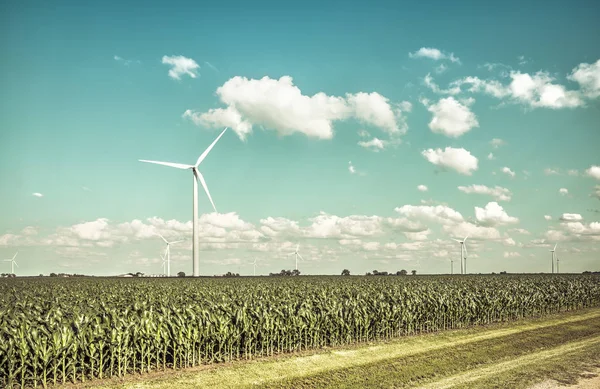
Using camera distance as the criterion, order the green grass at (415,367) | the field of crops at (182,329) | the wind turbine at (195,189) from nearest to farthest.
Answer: the field of crops at (182,329)
the green grass at (415,367)
the wind turbine at (195,189)

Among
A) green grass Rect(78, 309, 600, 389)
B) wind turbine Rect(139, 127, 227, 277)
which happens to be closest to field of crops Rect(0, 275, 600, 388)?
green grass Rect(78, 309, 600, 389)

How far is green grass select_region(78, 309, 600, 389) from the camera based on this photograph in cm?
1744

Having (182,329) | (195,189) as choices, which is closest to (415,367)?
(182,329)

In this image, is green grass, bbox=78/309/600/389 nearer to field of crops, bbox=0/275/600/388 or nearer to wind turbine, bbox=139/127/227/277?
field of crops, bbox=0/275/600/388

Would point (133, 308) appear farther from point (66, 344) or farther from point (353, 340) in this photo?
point (353, 340)

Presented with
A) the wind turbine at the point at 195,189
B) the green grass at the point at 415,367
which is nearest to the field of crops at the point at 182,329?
the green grass at the point at 415,367

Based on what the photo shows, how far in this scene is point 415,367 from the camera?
19938 mm

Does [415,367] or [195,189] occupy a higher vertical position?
[195,189]

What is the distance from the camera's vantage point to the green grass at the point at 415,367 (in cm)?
1744

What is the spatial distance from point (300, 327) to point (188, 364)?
598 centimetres

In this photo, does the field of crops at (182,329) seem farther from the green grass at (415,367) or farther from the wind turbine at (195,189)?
the wind turbine at (195,189)

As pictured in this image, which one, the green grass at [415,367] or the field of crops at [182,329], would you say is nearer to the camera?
the field of crops at [182,329]

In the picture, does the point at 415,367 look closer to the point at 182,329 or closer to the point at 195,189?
the point at 182,329

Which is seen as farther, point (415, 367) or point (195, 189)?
point (195, 189)
